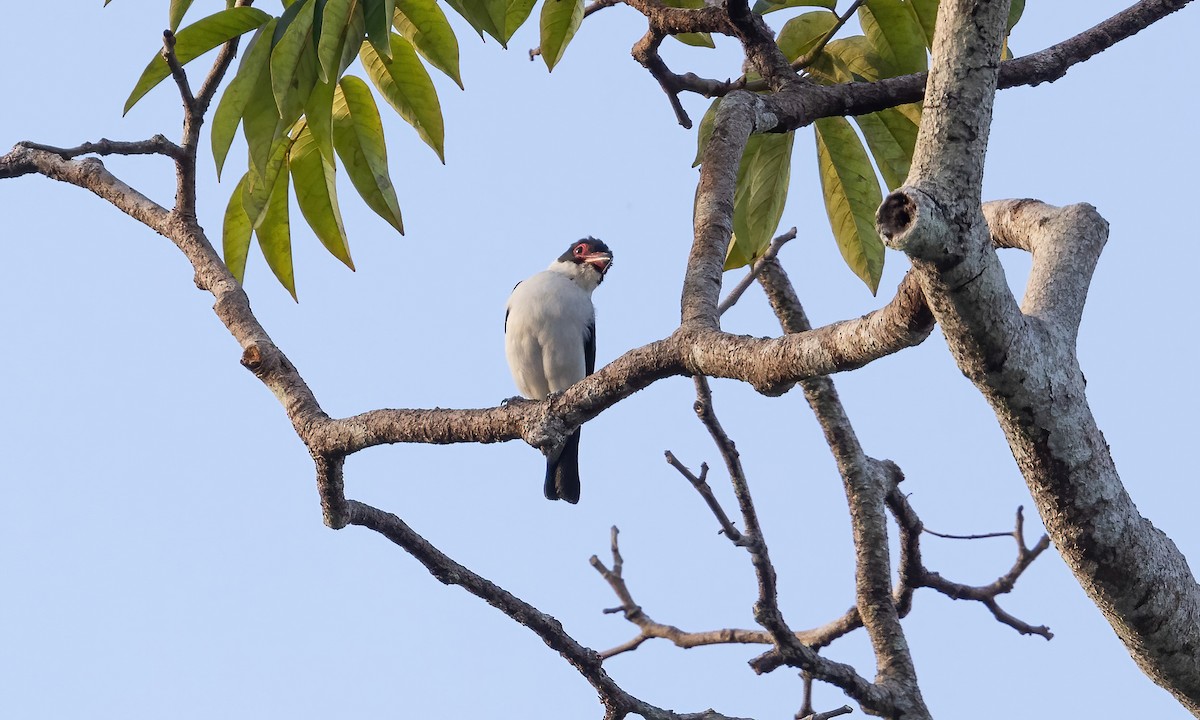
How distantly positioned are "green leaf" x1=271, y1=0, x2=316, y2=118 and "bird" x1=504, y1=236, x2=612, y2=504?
14.9 ft

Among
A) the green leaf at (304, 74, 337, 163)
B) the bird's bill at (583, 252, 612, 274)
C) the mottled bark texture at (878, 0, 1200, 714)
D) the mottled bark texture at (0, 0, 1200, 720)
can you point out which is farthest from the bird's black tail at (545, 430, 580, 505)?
the mottled bark texture at (878, 0, 1200, 714)

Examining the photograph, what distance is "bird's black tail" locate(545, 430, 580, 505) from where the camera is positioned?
287 inches

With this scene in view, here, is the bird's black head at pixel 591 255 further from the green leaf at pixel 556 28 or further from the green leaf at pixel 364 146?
the green leaf at pixel 364 146

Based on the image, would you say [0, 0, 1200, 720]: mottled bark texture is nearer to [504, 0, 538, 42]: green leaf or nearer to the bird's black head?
[504, 0, 538, 42]: green leaf

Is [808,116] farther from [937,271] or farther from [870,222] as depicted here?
[937,271]

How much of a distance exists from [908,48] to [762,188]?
67 cm

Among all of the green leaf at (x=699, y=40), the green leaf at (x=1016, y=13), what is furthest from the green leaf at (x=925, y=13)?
the green leaf at (x=699, y=40)

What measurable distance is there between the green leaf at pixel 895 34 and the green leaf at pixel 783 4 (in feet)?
0.39

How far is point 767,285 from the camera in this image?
16.1 ft

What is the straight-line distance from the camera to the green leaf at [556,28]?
385cm

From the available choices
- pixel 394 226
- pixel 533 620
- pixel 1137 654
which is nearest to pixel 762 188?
pixel 394 226

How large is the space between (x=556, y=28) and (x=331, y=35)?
4.33 feet

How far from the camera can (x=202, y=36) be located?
3.03 meters

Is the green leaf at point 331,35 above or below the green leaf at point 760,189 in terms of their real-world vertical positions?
below
